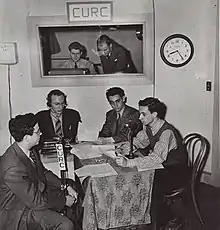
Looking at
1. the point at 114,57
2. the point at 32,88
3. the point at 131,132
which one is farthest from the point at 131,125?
the point at 32,88

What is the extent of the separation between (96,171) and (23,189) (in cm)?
25

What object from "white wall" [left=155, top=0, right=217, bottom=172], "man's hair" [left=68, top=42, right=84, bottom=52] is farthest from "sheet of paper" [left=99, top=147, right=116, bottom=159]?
"man's hair" [left=68, top=42, right=84, bottom=52]

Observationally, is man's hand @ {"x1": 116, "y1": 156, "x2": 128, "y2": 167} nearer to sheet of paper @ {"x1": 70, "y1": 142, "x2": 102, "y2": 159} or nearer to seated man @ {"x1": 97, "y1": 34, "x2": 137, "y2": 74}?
sheet of paper @ {"x1": 70, "y1": 142, "x2": 102, "y2": 159}

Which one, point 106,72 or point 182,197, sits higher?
point 106,72

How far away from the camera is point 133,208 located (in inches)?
52.6

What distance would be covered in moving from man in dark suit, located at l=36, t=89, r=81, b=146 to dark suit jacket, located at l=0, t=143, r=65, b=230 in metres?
0.11

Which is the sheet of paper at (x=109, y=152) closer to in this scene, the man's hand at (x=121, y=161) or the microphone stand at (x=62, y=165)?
the man's hand at (x=121, y=161)

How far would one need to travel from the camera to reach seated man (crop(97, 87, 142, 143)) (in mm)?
1299

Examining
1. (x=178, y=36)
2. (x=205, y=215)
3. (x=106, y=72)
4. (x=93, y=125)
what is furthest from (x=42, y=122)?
(x=205, y=215)

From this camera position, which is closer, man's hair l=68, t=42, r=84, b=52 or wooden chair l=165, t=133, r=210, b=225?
man's hair l=68, t=42, r=84, b=52

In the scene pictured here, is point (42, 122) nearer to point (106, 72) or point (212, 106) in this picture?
point (106, 72)

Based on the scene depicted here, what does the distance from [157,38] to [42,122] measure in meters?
0.48

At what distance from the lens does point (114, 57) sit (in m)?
1.28

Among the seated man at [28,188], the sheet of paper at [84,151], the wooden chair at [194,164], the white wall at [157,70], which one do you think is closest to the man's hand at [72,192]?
the seated man at [28,188]
